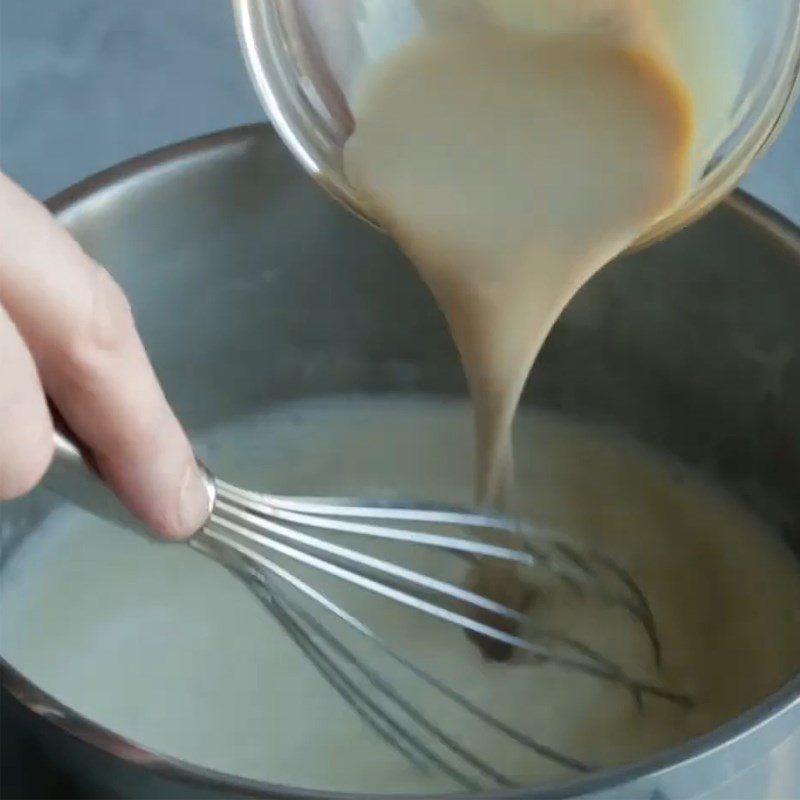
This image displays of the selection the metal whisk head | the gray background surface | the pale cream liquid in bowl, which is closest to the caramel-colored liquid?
the pale cream liquid in bowl

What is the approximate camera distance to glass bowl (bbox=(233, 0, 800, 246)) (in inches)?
19.5

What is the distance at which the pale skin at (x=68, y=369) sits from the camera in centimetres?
35

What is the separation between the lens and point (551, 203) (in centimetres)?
52

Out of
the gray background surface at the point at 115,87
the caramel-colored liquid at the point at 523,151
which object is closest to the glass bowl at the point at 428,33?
the caramel-colored liquid at the point at 523,151

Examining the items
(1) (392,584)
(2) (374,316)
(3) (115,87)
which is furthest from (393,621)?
Result: (3) (115,87)

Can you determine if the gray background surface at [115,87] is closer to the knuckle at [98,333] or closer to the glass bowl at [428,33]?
the glass bowl at [428,33]

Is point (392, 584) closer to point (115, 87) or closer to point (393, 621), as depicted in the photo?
point (393, 621)

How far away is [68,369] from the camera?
38cm

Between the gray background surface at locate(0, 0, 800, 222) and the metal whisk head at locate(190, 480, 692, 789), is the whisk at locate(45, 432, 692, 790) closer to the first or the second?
the metal whisk head at locate(190, 480, 692, 789)

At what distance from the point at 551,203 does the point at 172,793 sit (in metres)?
0.26

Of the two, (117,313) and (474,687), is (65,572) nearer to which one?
(474,687)

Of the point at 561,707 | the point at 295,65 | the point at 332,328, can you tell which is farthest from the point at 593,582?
the point at 295,65

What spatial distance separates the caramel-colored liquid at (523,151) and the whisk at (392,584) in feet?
0.36

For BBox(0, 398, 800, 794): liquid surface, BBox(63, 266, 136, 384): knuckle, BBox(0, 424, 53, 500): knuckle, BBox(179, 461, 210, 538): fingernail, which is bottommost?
BBox(0, 398, 800, 794): liquid surface
